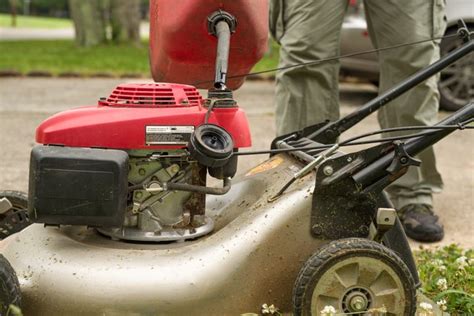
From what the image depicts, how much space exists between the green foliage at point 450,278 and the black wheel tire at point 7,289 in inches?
41.3

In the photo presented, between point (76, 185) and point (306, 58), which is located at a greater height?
point (306, 58)

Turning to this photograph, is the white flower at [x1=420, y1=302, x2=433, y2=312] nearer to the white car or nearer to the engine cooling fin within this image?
the engine cooling fin

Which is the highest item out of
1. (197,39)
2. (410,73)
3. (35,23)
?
(35,23)

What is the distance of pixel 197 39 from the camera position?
221 cm

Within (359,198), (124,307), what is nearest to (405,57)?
(359,198)

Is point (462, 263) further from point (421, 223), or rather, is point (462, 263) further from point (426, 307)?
point (421, 223)

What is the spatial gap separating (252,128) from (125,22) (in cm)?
1055

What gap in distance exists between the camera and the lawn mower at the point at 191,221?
5.99ft

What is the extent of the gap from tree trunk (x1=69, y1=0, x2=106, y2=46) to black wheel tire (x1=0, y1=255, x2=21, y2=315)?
39.5ft

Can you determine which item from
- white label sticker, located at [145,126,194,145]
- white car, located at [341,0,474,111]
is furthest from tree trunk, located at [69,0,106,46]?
white label sticker, located at [145,126,194,145]

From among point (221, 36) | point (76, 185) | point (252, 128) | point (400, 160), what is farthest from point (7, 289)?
point (252, 128)

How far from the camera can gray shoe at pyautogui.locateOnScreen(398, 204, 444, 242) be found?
2889 mm

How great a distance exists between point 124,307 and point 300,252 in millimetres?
427

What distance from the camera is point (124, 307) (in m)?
1.83
